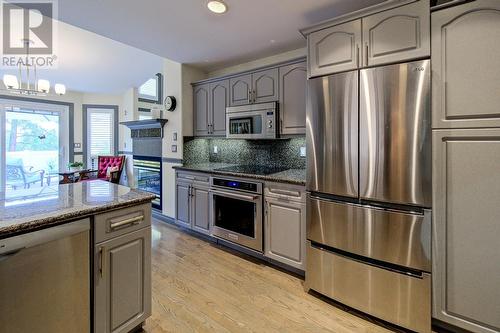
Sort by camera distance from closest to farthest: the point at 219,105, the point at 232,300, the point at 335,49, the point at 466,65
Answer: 1. the point at 466,65
2. the point at 335,49
3. the point at 232,300
4. the point at 219,105

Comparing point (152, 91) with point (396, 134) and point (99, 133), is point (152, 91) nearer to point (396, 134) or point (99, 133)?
point (99, 133)

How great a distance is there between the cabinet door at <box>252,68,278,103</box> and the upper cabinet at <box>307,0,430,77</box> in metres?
0.88

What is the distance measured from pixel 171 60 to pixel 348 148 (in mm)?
3083

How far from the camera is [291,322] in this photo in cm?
178

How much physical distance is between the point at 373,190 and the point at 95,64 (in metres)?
4.81

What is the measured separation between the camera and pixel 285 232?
2.41 metres

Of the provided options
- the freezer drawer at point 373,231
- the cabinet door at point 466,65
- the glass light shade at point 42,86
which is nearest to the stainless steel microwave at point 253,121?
the freezer drawer at point 373,231

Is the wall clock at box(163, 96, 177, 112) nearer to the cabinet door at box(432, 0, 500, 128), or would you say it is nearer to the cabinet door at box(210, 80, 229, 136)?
the cabinet door at box(210, 80, 229, 136)

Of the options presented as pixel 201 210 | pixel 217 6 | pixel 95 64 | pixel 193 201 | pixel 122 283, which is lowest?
pixel 122 283

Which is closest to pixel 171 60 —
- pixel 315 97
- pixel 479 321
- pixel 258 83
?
pixel 258 83

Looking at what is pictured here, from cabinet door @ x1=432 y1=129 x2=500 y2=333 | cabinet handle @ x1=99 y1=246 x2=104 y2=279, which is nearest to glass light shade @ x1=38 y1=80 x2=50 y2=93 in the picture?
cabinet handle @ x1=99 y1=246 x2=104 y2=279

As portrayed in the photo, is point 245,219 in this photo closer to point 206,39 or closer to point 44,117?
point 206,39

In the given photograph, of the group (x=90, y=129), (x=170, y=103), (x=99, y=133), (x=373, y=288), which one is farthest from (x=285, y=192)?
(x=90, y=129)

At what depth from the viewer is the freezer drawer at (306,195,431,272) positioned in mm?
1605
